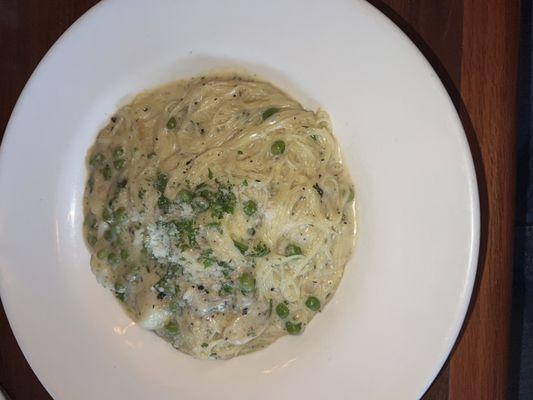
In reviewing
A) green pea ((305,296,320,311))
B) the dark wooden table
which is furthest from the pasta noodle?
the dark wooden table

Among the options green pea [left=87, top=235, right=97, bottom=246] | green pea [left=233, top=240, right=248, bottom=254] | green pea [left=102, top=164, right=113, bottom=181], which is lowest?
green pea [left=233, top=240, right=248, bottom=254]

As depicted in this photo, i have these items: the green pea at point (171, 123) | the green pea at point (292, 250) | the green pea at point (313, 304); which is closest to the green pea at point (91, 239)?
the green pea at point (171, 123)

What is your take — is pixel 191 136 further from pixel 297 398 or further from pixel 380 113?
pixel 297 398

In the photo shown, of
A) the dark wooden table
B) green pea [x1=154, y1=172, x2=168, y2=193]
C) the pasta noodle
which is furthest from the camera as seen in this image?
green pea [x1=154, y1=172, x2=168, y2=193]

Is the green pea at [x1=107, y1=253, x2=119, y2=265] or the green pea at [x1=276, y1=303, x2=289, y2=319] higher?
the green pea at [x1=107, y1=253, x2=119, y2=265]

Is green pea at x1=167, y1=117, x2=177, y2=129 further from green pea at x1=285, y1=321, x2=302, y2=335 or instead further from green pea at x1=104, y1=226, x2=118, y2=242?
green pea at x1=285, y1=321, x2=302, y2=335

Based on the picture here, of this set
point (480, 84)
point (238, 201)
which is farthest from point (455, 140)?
point (238, 201)

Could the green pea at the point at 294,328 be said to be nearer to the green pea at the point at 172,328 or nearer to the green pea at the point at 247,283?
the green pea at the point at 247,283
